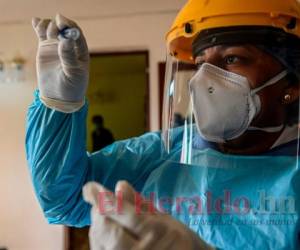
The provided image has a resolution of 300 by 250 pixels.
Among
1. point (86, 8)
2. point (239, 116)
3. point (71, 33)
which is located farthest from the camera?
point (86, 8)

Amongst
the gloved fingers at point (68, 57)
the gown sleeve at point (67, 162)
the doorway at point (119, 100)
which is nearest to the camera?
the gloved fingers at point (68, 57)

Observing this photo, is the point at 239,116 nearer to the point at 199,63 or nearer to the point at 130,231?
the point at 199,63

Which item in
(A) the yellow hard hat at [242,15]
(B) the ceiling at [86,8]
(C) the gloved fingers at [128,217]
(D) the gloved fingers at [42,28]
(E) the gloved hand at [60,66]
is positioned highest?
(B) the ceiling at [86,8]

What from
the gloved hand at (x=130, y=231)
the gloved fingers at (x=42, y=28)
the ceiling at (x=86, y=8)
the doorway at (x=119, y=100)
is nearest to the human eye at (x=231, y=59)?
the gloved fingers at (x=42, y=28)

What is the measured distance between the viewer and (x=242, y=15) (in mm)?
965

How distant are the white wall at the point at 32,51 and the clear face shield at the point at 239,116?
68.2 inches

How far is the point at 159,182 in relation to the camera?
101 cm

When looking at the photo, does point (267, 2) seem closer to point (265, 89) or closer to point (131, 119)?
point (265, 89)

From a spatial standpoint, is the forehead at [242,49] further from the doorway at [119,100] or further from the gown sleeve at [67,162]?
the doorway at [119,100]

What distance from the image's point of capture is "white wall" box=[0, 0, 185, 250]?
273 cm

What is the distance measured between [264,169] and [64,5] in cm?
205

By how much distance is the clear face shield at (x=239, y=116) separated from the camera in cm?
96

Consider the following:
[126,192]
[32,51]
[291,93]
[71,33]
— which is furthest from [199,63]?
[32,51]

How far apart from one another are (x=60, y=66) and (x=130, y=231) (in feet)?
1.34
